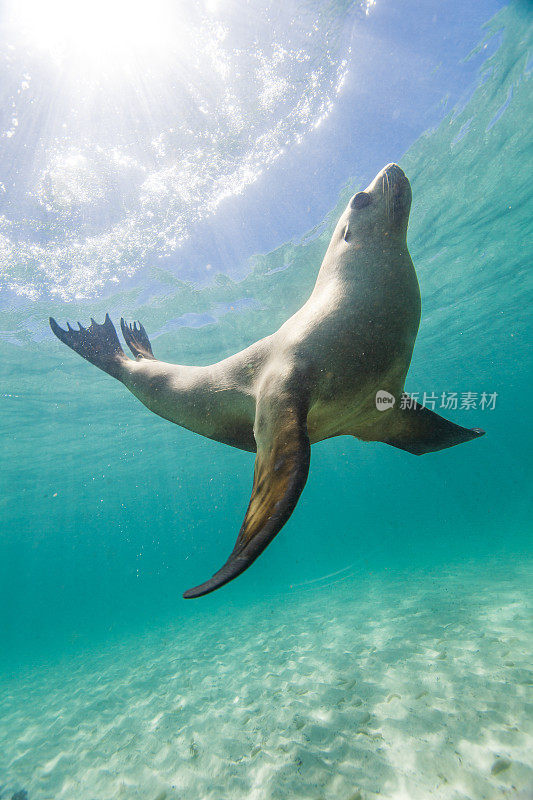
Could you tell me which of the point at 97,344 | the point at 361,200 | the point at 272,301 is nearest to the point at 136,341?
the point at 97,344

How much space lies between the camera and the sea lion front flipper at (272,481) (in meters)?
1.41

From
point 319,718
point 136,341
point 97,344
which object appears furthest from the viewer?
point 136,341

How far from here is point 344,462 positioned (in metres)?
56.3

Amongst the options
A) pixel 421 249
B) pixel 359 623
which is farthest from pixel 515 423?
pixel 359 623

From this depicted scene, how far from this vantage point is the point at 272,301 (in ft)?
46.8

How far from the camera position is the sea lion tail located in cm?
447

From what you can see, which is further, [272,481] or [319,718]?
[319,718]

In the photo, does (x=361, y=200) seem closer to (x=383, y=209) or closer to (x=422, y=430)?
(x=383, y=209)

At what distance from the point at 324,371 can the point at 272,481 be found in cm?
80

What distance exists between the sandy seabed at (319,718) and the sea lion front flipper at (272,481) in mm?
2793

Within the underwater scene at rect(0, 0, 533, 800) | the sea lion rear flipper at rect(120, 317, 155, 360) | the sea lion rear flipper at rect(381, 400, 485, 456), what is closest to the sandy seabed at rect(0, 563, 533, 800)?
the underwater scene at rect(0, 0, 533, 800)

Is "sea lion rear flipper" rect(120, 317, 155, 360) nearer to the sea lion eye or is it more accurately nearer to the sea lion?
the sea lion

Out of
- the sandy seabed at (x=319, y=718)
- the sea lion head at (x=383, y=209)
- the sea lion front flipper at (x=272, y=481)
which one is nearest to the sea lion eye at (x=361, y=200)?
the sea lion head at (x=383, y=209)

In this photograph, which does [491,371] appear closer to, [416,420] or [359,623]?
[359,623]
